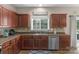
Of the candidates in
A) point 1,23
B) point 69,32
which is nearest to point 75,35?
point 69,32

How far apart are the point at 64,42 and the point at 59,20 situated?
3.98ft

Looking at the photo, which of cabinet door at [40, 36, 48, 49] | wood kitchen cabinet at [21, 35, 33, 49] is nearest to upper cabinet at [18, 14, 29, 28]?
wood kitchen cabinet at [21, 35, 33, 49]

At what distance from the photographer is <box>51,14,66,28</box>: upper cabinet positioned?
7828 millimetres

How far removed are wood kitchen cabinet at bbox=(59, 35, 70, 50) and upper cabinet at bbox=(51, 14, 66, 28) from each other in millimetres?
833

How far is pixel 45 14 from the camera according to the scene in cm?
835

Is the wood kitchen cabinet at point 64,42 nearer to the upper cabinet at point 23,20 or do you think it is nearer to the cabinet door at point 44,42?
the cabinet door at point 44,42

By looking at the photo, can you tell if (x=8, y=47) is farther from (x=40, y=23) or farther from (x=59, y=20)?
(x=40, y=23)

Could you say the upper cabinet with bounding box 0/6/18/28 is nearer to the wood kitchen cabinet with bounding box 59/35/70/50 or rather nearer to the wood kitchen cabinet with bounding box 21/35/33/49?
the wood kitchen cabinet with bounding box 21/35/33/49

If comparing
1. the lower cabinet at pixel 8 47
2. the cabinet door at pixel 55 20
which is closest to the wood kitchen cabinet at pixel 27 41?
the cabinet door at pixel 55 20

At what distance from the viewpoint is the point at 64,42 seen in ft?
23.8

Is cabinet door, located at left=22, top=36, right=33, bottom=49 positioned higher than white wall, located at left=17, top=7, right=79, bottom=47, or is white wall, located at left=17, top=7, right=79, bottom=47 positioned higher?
white wall, located at left=17, top=7, right=79, bottom=47

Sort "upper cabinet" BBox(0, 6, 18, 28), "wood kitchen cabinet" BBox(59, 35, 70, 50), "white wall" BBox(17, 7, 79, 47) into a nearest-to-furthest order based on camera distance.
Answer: "upper cabinet" BBox(0, 6, 18, 28), "wood kitchen cabinet" BBox(59, 35, 70, 50), "white wall" BBox(17, 7, 79, 47)

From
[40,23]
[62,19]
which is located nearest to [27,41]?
[40,23]
